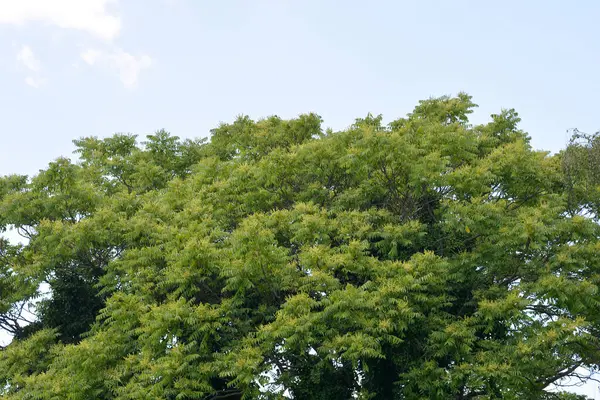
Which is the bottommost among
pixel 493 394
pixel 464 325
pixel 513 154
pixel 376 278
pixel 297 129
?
pixel 493 394

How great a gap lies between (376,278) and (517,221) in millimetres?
3418

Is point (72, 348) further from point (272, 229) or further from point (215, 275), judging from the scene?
point (272, 229)

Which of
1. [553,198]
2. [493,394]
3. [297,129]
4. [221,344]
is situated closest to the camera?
[493,394]

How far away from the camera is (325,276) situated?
12.8 metres

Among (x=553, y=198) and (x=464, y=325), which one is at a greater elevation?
(x=553, y=198)

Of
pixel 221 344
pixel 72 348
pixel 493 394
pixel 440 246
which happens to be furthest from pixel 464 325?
pixel 72 348

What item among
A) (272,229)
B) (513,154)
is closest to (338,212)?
(272,229)

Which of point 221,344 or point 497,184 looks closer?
point 221,344

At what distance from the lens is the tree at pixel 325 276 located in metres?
12.7

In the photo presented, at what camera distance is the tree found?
41.7 feet

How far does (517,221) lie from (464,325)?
260 centimetres

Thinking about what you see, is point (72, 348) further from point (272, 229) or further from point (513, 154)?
point (513, 154)

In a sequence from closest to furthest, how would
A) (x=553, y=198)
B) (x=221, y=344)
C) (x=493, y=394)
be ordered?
(x=493, y=394) < (x=221, y=344) < (x=553, y=198)

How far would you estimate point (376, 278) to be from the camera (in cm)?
1341
